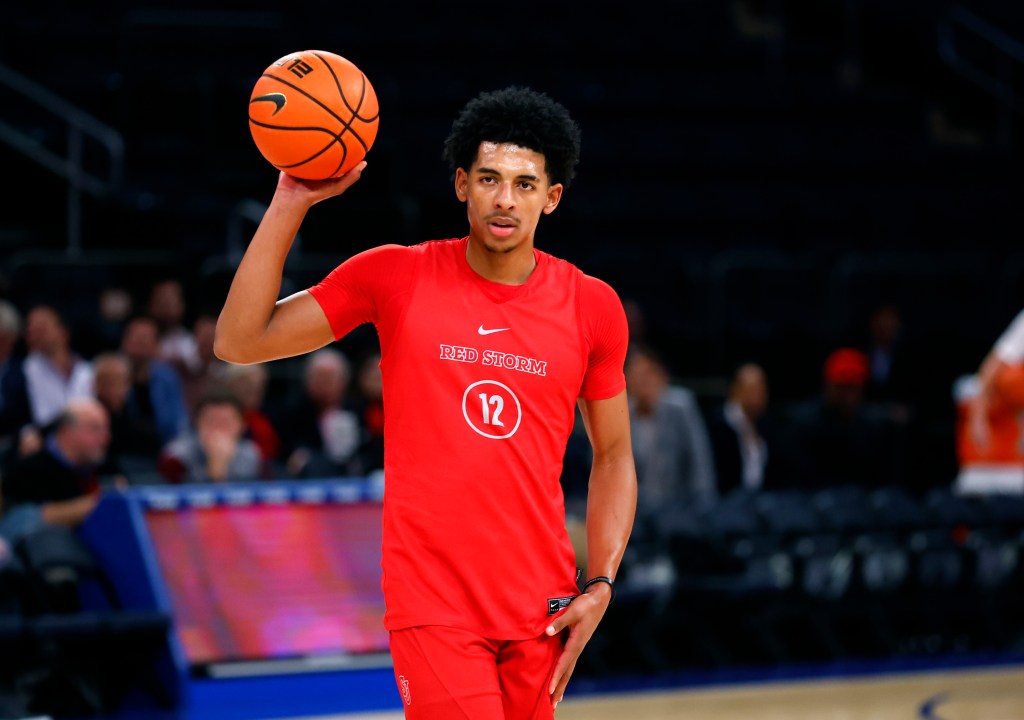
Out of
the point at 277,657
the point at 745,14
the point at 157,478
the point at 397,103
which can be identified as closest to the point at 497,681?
the point at 277,657

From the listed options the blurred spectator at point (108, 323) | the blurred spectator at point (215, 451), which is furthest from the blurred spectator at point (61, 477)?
the blurred spectator at point (108, 323)

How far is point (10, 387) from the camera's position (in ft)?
29.8

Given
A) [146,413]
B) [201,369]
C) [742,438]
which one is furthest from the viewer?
[742,438]

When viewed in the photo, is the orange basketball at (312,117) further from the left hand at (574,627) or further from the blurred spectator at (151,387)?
the blurred spectator at (151,387)

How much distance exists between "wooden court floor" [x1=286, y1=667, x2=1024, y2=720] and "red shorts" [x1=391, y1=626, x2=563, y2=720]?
411 centimetres

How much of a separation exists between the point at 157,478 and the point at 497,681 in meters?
5.30


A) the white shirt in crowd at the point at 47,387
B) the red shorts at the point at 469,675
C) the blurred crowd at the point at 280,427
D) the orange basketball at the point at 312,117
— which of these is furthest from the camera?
the white shirt in crowd at the point at 47,387

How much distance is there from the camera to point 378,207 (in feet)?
40.0

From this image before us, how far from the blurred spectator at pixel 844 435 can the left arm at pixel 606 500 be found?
7020 mm

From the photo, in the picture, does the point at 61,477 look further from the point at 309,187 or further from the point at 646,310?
the point at 646,310

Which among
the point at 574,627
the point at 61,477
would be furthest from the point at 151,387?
the point at 574,627

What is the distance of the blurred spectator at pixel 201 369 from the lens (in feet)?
31.8

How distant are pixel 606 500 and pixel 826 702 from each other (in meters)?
4.76

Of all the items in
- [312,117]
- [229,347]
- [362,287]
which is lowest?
[229,347]
